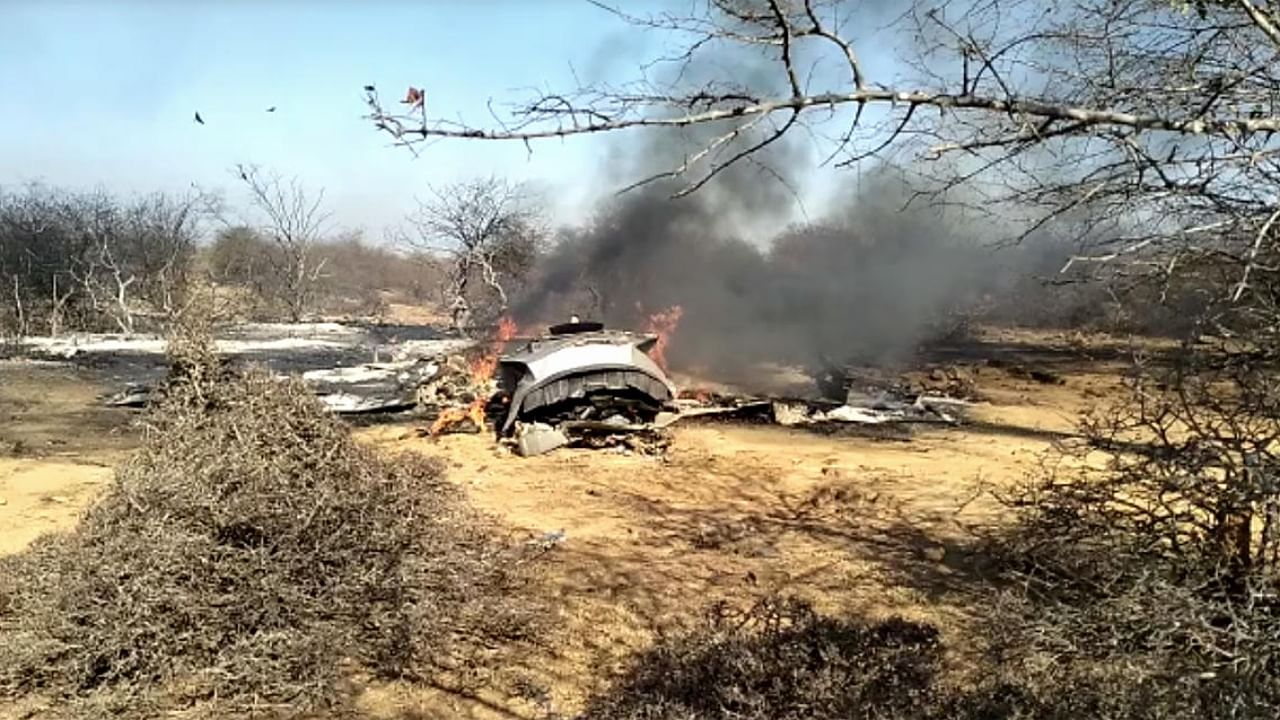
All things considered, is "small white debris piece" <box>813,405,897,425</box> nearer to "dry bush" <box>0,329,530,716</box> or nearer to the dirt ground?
the dirt ground

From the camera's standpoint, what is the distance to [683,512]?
30.4ft

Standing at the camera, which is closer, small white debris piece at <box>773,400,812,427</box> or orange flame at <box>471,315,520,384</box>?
small white debris piece at <box>773,400,812,427</box>

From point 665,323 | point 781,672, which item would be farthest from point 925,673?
point 665,323

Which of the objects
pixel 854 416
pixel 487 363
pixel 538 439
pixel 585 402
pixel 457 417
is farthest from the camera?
pixel 487 363

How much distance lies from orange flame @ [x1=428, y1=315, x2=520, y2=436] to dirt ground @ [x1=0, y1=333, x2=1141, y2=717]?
51 cm

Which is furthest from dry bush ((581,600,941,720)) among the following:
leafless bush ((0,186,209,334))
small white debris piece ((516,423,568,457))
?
leafless bush ((0,186,209,334))

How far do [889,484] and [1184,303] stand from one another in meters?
5.89

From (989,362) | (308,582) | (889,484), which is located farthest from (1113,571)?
(989,362)

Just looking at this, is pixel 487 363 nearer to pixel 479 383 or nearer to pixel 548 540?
pixel 479 383

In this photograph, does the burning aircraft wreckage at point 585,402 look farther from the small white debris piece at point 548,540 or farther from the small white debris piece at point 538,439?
the small white debris piece at point 548,540

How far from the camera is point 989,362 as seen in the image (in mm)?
21531

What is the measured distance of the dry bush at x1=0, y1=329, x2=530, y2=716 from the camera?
5.15m

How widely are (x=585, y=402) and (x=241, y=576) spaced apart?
7622 mm

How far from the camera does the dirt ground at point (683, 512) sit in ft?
19.7
